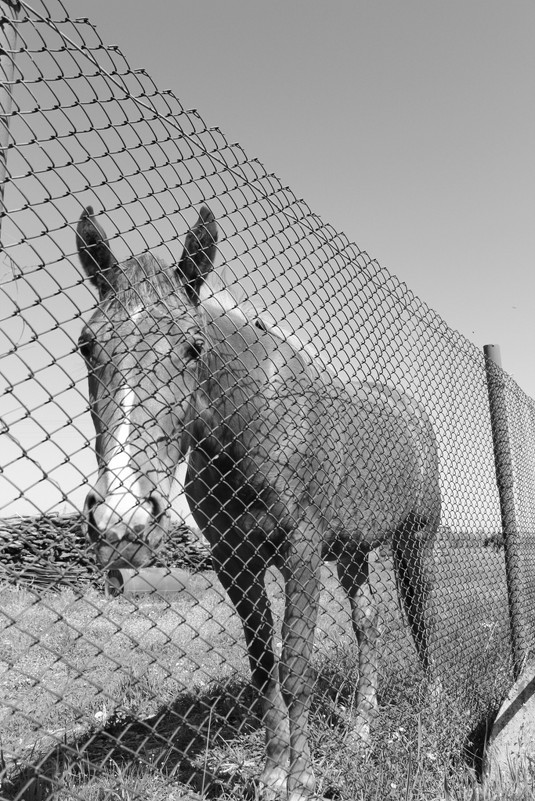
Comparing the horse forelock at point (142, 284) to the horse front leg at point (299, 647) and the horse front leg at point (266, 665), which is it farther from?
the horse front leg at point (299, 647)

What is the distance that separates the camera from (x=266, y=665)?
10.5ft

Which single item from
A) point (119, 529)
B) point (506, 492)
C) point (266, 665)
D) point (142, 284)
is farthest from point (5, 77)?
point (506, 492)

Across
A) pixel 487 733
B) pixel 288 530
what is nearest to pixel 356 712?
pixel 487 733

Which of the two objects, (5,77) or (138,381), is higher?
(5,77)

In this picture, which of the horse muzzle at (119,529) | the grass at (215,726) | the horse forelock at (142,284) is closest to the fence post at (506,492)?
the grass at (215,726)

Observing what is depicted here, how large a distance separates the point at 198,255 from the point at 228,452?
3.19 feet

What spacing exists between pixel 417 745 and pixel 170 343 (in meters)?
2.12

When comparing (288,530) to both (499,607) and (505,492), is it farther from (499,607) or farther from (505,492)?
(499,607)

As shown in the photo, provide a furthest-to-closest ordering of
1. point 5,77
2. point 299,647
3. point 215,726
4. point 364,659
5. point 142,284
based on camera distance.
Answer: point 364,659 < point 215,726 < point 299,647 < point 142,284 < point 5,77

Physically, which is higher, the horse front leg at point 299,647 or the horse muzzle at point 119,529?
the horse muzzle at point 119,529

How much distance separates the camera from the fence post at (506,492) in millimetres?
3982

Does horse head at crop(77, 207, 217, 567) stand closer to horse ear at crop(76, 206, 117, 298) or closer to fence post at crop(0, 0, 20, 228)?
horse ear at crop(76, 206, 117, 298)

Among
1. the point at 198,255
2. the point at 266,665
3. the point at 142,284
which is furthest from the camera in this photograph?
the point at 266,665

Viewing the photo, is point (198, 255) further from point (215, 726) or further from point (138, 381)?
point (215, 726)
